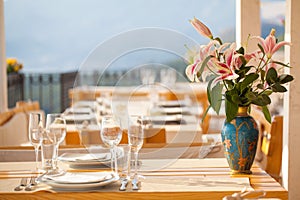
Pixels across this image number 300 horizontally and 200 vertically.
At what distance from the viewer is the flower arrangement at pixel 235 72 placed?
2557 millimetres

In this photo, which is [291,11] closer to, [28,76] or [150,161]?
[150,161]

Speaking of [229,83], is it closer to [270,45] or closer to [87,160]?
[270,45]

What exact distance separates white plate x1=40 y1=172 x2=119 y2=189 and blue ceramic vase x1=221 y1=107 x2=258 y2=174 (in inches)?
20.7

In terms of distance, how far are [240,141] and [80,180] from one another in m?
0.72

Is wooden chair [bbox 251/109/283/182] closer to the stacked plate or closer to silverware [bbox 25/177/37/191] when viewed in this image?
the stacked plate

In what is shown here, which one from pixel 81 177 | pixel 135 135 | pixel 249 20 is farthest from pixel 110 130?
pixel 249 20

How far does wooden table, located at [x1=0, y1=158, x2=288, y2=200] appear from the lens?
232 cm

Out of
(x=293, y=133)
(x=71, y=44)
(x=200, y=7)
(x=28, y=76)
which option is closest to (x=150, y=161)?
(x=293, y=133)

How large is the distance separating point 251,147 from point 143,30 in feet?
2.78

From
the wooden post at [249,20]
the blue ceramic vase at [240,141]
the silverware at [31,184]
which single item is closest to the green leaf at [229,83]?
the blue ceramic vase at [240,141]

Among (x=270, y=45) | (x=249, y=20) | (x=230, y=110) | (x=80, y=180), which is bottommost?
(x=80, y=180)

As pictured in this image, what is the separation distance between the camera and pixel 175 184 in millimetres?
2449

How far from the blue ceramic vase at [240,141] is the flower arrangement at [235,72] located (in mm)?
53

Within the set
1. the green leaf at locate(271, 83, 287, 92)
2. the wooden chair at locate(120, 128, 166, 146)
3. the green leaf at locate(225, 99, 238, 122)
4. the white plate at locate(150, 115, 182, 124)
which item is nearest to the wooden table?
the green leaf at locate(225, 99, 238, 122)
